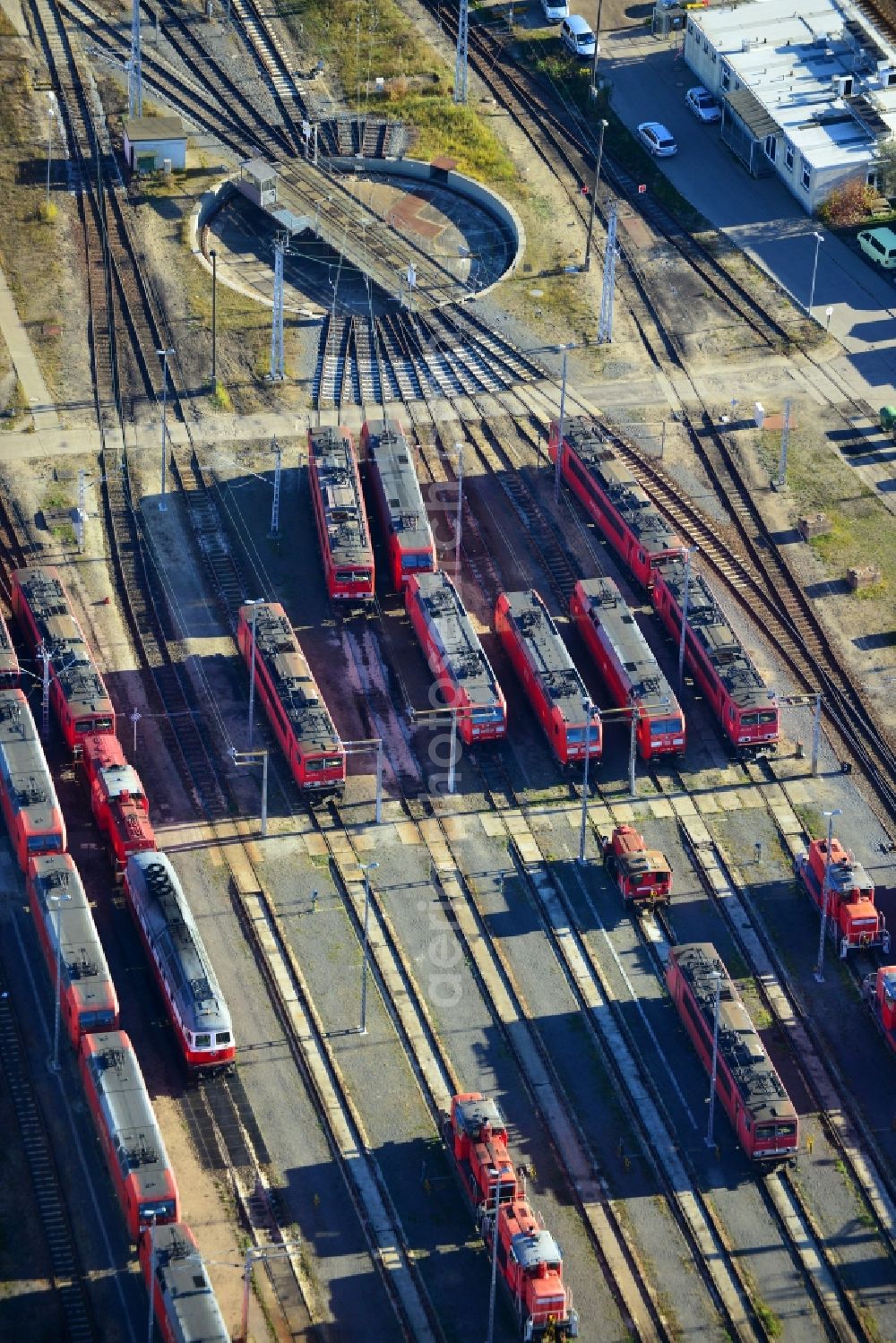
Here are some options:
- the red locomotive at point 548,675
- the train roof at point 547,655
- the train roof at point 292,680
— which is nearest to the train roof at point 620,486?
the red locomotive at point 548,675

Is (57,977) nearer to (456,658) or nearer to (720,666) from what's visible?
(456,658)

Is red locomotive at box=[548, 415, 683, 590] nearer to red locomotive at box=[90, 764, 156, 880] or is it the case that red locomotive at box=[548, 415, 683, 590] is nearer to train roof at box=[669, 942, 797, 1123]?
train roof at box=[669, 942, 797, 1123]

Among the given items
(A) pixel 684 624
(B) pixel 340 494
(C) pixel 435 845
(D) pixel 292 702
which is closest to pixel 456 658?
(D) pixel 292 702

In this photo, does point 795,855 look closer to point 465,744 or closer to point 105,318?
point 465,744

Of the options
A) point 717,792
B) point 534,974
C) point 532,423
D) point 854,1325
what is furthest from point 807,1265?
point 532,423

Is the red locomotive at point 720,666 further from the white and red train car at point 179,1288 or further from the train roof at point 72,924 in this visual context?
the white and red train car at point 179,1288
